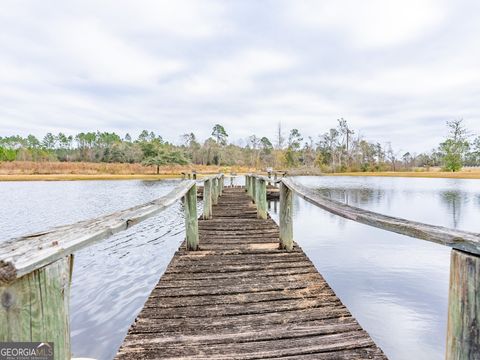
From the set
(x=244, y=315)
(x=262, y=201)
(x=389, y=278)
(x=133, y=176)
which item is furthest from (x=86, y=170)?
(x=244, y=315)

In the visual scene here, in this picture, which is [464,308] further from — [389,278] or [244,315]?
[389,278]

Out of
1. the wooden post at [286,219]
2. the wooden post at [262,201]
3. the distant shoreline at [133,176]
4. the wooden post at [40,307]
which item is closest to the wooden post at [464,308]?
the wooden post at [40,307]

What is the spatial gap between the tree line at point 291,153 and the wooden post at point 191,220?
42.0 m

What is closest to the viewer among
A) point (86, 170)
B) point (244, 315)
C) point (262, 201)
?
point (244, 315)

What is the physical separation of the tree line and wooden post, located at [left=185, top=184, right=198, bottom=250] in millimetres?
42028

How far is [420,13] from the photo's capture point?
17.0m

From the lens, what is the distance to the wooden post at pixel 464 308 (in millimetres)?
Answer: 976

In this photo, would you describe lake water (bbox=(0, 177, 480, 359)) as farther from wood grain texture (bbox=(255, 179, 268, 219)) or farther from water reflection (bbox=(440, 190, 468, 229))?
wood grain texture (bbox=(255, 179, 268, 219))

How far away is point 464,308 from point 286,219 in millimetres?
3320

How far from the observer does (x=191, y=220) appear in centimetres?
433

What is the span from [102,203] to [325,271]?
566 inches

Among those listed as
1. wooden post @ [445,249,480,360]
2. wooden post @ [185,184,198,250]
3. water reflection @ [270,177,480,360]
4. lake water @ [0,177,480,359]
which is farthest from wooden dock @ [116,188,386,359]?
water reflection @ [270,177,480,360]

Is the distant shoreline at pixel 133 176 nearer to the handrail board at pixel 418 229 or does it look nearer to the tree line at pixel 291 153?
the tree line at pixel 291 153

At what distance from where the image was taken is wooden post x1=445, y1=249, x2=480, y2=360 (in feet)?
3.20
